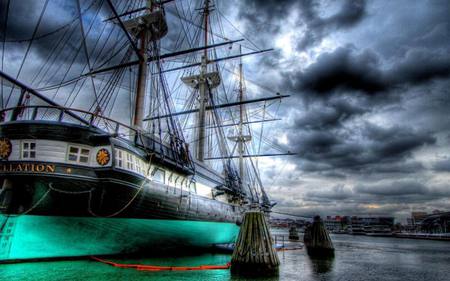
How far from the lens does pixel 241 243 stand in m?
14.2

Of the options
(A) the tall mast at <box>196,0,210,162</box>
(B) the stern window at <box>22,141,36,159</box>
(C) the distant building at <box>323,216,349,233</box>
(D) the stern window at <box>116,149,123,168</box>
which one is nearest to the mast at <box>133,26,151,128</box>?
(D) the stern window at <box>116,149,123,168</box>

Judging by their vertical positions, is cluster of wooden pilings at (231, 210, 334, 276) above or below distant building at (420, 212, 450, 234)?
above

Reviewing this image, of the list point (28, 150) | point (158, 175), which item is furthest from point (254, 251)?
point (28, 150)

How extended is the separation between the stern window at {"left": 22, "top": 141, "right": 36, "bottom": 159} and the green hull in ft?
8.19

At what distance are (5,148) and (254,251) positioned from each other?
12.0 m

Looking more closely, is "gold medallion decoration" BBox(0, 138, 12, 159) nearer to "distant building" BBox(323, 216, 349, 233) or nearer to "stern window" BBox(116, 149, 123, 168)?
"stern window" BBox(116, 149, 123, 168)

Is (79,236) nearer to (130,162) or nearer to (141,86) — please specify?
(130,162)

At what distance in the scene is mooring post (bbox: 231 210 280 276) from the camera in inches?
535

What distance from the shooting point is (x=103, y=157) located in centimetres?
1321

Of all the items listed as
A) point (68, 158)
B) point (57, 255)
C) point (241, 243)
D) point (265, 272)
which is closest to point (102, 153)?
point (68, 158)

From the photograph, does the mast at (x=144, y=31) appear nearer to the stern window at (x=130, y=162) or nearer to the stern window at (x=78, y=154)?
the stern window at (x=130, y=162)

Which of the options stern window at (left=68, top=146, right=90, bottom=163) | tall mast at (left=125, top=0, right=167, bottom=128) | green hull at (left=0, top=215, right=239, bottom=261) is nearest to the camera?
green hull at (left=0, top=215, right=239, bottom=261)

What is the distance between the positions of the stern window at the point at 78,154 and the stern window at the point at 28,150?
4.57 feet

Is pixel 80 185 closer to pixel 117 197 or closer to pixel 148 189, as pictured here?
pixel 117 197
